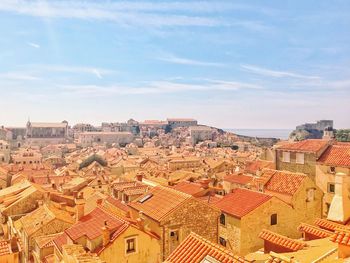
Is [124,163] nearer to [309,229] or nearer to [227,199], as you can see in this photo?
[227,199]

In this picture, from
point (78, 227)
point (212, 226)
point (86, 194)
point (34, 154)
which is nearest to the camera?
point (78, 227)

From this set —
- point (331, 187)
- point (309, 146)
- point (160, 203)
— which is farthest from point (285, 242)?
point (309, 146)

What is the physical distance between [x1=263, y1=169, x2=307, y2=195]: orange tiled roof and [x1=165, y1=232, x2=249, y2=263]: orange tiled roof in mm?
Answer: 19660

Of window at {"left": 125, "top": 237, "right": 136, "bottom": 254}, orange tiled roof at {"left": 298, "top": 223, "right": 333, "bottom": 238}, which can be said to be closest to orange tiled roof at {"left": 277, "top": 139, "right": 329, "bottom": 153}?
orange tiled roof at {"left": 298, "top": 223, "right": 333, "bottom": 238}

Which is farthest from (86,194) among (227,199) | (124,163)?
(124,163)

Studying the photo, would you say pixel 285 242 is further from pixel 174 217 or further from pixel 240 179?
pixel 240 179

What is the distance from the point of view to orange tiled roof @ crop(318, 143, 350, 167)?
120 feet

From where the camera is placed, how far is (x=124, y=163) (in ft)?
346

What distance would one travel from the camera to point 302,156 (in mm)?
39906

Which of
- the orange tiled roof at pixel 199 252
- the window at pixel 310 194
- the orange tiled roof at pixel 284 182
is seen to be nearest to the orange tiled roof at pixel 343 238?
the orange tiled roof at pixel 199 252

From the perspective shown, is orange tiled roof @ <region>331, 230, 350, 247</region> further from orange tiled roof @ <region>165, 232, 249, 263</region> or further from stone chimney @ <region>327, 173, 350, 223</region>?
stone chimney @ <region>327, 173, 350, 223</region>

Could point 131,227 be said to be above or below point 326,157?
below

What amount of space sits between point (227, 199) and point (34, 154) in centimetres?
11421

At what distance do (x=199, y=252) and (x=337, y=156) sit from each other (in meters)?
30.7
